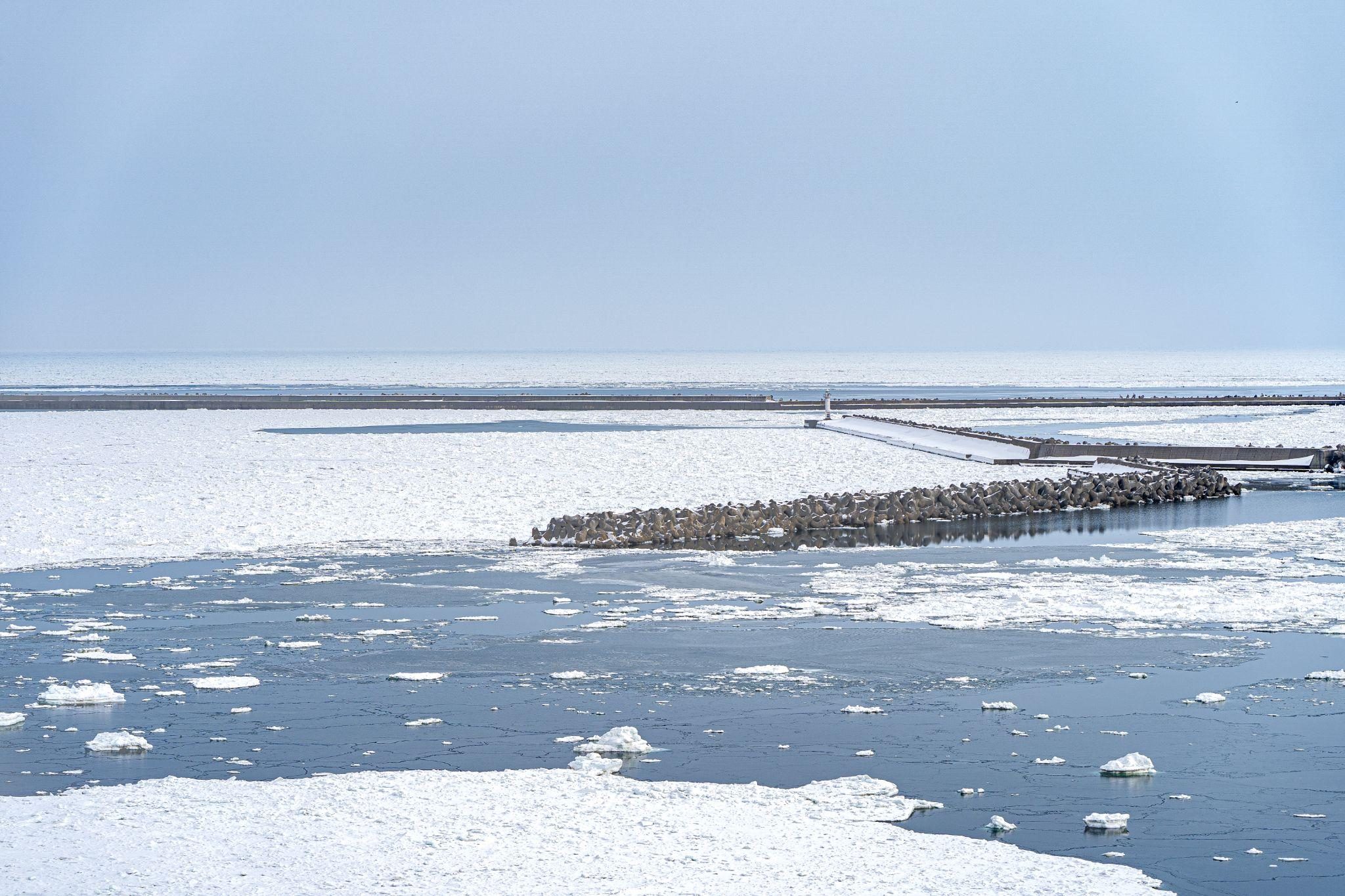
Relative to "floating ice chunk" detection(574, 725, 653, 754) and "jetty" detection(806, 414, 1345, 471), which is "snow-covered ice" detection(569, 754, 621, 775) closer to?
"floating ice chunk" detection(574, 725, 653, 754)

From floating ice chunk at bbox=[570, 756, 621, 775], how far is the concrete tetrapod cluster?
9700 mm

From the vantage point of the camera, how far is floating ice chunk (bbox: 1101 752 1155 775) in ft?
24.4

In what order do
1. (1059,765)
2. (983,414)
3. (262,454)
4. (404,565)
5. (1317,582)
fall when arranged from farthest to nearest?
(983,414) → (262,454) → (404,565) → (1317,582) → (1059,765)

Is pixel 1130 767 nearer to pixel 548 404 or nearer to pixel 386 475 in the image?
pixel 386 475

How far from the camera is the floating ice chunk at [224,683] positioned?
376 inches

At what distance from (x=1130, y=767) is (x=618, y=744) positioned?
109 inches

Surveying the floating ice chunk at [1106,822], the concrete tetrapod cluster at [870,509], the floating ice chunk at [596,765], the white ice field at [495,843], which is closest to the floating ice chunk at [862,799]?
the white ice field at [495,843]

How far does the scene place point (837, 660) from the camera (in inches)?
412

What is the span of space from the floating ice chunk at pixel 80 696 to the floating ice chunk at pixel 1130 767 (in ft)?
20.1

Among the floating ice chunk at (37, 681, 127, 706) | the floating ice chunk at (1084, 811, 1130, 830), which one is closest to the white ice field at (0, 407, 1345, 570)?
the floating ice chunk at (37, 681, 127, 706)

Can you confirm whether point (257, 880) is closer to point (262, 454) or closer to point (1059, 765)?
point (1059, 765)

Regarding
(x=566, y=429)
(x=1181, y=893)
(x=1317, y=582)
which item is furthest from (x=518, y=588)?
(x=566, y=429)

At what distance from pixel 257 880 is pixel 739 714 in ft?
12.0

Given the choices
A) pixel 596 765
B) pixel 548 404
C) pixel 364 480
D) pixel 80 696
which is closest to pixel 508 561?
pixel 80 696
